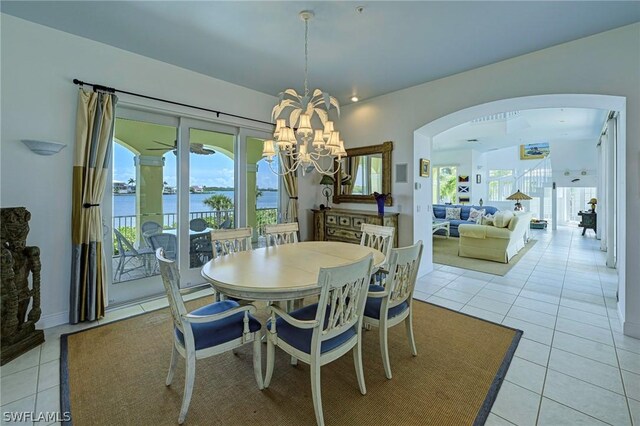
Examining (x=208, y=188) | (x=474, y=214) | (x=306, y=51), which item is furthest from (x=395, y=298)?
(x=474, y=214)

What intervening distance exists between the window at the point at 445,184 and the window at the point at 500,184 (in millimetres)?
2102

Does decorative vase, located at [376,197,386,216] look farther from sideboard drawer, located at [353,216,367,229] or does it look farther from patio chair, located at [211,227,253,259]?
patio chair, located at [211,227,253,259]

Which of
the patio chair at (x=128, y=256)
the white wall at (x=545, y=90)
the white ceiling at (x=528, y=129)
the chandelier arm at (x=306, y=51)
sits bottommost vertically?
the patio chair at (x=128, y=256)

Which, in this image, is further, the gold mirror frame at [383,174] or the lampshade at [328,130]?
the gold mirror frame at [383,174]

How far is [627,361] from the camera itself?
7.36ft

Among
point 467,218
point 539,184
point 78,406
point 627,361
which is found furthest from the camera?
point 539,184

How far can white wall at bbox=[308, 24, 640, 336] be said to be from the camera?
265cm

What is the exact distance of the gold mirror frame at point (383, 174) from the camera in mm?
4539

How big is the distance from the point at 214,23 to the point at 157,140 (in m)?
1.71

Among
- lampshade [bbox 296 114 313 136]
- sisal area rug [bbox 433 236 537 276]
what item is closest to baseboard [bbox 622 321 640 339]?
sisal area rug [bbox 433 236 537 276]

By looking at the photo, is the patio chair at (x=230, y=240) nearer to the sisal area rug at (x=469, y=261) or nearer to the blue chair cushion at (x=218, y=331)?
the blue chair cushion at (x=218, y=331)

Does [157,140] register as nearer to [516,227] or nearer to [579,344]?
[579,344]

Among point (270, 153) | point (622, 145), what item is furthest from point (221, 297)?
point (622, 145)

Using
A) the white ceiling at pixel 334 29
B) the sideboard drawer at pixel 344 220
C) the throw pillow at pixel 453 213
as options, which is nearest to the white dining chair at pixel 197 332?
the white ceiling at pixel 334 29
